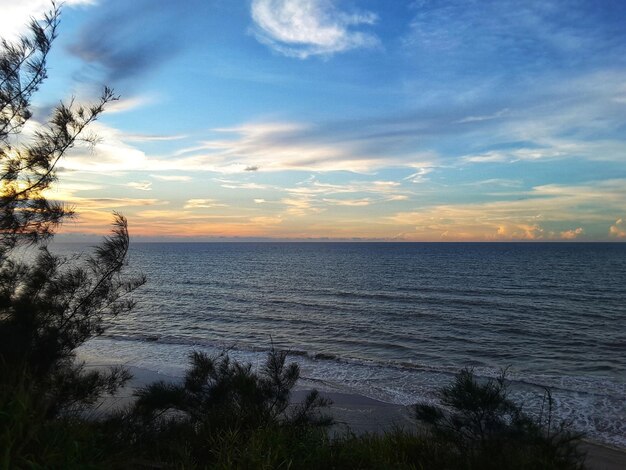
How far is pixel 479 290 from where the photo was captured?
4562 centimetres

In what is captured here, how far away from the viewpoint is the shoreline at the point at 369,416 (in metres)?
10.9

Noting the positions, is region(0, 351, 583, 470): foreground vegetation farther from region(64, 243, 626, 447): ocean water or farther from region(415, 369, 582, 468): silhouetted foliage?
region(64, 243, 626, 447): ocean water

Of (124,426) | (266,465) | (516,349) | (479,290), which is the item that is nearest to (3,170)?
(124,426)

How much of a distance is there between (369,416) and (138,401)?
817 centimetres

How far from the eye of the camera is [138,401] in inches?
313

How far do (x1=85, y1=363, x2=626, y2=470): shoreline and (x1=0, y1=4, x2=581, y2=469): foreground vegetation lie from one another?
10.6 feet

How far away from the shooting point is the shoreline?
35.9 feet

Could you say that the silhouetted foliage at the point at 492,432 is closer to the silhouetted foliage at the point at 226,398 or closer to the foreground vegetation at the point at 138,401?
the foreground vegetation at the point at 138,401

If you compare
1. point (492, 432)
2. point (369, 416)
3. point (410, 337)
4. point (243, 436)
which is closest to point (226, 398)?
point (243, 436)

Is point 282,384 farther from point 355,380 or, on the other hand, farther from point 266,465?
point 355,380

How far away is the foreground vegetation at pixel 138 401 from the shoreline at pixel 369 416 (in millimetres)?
3228

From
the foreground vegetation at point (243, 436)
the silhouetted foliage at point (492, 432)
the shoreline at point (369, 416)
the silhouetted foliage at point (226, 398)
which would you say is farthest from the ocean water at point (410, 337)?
the silhouetted foliage at point (492, 432)

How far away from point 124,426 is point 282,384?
3.25 m

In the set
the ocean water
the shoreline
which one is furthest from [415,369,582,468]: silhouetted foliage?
the ocean water
